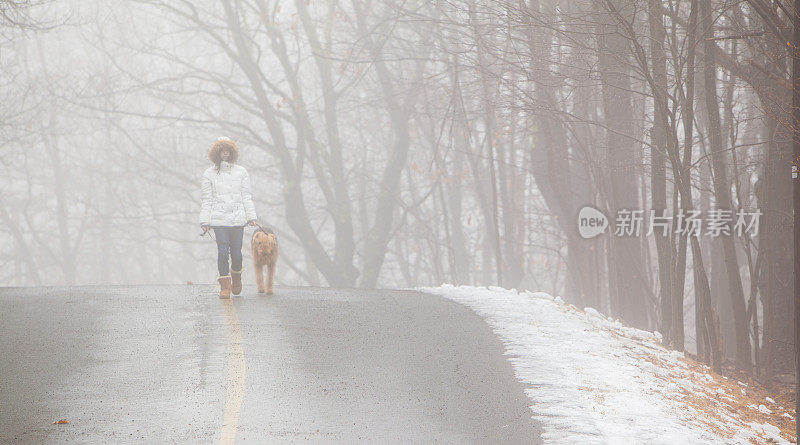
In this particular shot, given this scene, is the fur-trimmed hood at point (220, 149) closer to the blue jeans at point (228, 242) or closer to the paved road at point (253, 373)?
the blue jeans at point (228, 242)

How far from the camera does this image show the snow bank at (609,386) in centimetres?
719

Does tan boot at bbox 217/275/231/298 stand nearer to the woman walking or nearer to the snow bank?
the woman walking

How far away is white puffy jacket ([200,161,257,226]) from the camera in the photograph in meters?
12.6

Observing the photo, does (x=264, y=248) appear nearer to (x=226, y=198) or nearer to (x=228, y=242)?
(x=228, y=242)

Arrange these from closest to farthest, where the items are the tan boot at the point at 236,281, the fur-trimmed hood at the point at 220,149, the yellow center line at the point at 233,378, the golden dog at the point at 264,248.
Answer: the yellow center line at the point at 233,378, the fur-trimmed hood at the point at 220,149, the golden dog at the point at 264,248, the tan boot at the point at 236,281

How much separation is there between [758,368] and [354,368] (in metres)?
7.38

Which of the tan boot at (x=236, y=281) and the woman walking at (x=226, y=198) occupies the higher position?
the woman walking at (x=226, y=198)

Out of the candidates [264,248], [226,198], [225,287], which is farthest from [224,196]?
[225,287]

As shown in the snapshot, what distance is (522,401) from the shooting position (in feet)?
26.1

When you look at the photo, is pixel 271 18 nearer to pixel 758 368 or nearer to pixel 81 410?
pixel 758 368

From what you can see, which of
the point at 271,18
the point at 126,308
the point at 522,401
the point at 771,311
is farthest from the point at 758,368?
the point at 271,18

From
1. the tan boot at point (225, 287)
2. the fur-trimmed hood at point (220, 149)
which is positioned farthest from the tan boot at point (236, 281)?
the fur-trimmed hood at point (220, 149)

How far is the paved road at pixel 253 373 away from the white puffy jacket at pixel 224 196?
1117 mm

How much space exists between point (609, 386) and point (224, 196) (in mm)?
6104
